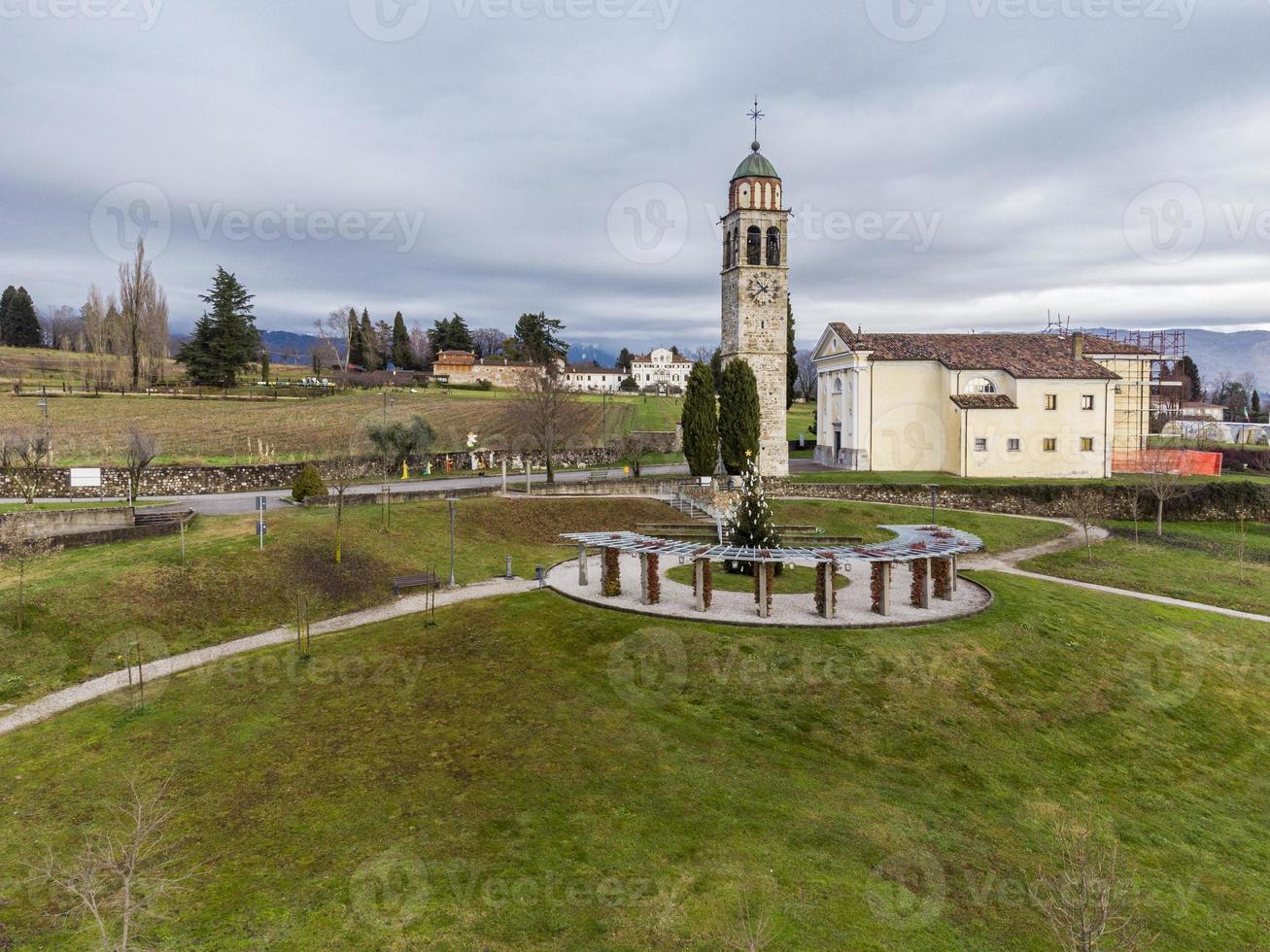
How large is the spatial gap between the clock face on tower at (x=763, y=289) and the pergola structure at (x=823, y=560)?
79.4 ft

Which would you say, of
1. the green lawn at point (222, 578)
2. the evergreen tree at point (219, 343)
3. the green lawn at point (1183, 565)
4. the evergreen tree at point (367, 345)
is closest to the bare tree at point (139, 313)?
the evergreen tree at point (219, 343)

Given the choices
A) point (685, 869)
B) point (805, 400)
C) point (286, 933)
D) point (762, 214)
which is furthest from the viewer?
point (805, 400)

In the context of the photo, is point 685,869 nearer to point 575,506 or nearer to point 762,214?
point 575,506

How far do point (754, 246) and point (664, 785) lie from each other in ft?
125

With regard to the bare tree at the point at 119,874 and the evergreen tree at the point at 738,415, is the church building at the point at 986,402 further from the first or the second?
the bare tree at the point at 119,874

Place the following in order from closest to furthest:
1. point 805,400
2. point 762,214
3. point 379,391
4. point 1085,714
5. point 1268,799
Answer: point 1268,799 < point 1085,714 < point 762,214 < point 379,391 < point 805,400

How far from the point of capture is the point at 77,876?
9.12m

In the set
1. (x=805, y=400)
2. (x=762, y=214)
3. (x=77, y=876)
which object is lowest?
(x=77, y=876)

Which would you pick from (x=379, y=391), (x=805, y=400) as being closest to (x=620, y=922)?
(x=379, y=391)

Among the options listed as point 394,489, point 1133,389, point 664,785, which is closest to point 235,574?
point 394,489

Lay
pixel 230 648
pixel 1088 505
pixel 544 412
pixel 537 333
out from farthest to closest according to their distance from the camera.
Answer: pixel 537 333 → pixel 544 412 → pixel 1088 505 → pixel 230 648

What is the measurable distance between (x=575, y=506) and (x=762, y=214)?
22.4 meters

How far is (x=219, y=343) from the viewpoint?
68.9 meters

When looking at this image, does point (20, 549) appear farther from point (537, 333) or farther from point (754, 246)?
point (537, 333)
